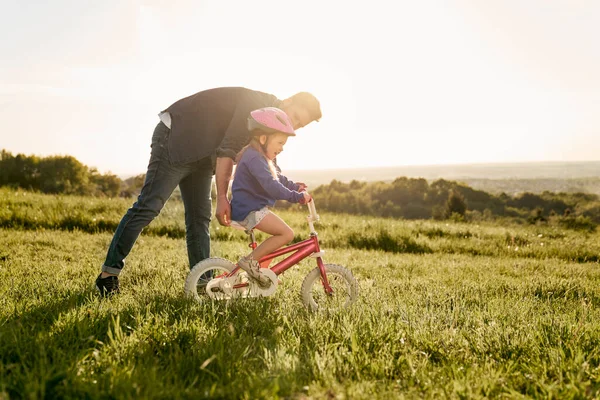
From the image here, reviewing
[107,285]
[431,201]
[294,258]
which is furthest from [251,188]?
[431,201]

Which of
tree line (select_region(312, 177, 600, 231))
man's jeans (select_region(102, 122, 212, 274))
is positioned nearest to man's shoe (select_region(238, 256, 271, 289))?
man's jeans (select_region(102, 122, 212, 274))

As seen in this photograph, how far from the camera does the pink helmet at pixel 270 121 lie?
12.0 ft

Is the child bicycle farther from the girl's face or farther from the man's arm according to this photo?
the girl's face

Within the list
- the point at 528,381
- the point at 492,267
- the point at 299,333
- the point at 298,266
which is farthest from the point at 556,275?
the point at 299,333

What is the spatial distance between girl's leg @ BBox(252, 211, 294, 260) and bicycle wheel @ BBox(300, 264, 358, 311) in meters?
0.41

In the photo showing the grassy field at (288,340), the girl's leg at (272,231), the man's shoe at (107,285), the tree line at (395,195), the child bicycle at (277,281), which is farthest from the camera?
the tree line at (395,195)

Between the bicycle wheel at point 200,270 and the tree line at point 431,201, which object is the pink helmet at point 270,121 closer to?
the bicycle wheel at point 200,270

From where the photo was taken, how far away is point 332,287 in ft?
14.0

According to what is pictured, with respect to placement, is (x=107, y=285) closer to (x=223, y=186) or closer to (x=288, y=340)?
(x=223, y=186)

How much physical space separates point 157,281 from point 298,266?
2.21m

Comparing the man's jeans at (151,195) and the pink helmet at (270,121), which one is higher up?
the pink helmet at (270,121)

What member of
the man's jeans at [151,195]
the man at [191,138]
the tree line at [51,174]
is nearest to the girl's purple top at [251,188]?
the man at [191,138]

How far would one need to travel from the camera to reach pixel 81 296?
4.07 m

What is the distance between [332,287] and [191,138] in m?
1.82
